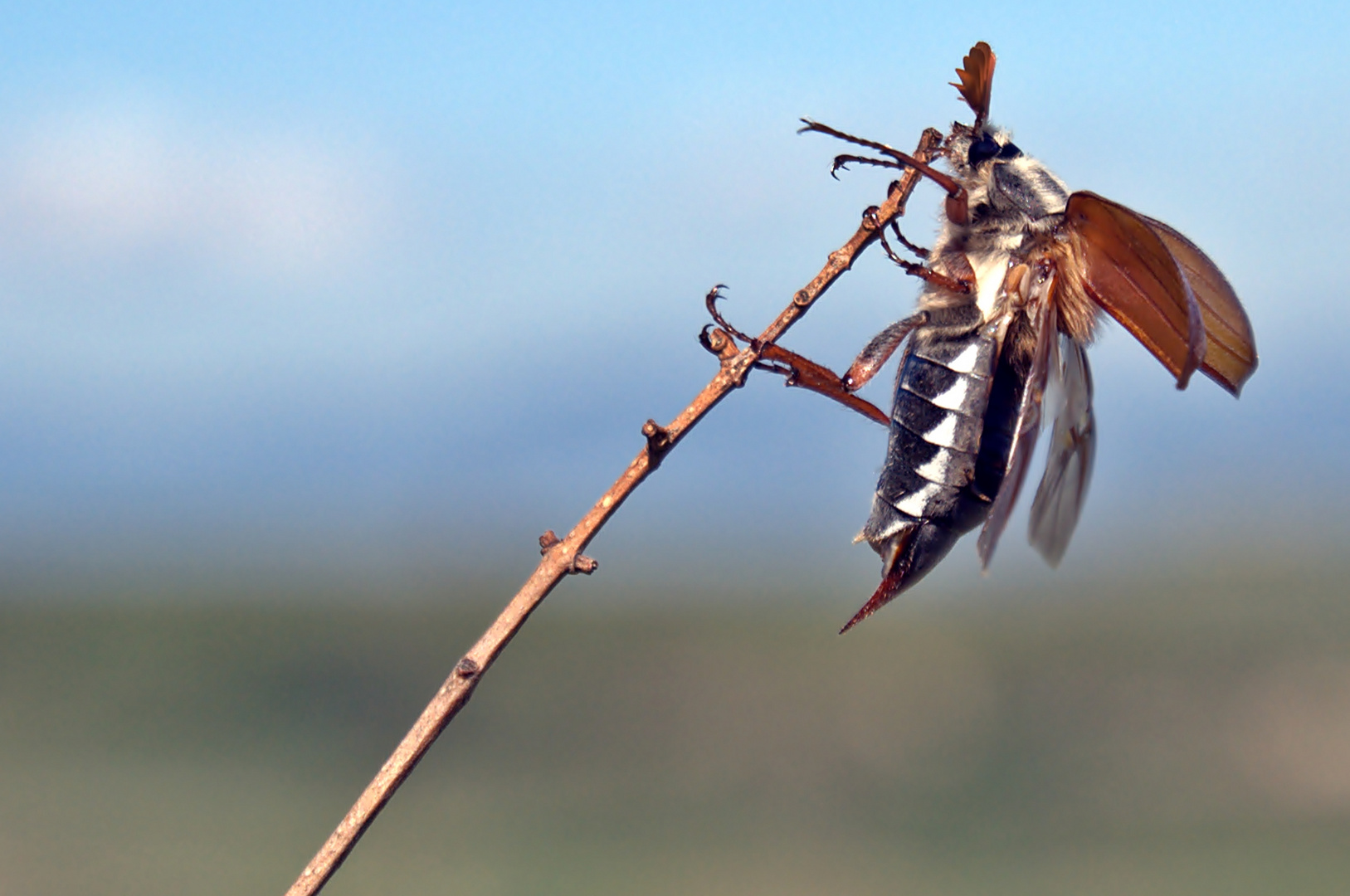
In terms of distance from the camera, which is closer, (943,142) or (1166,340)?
(1166,340)

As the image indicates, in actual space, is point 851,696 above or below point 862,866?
above

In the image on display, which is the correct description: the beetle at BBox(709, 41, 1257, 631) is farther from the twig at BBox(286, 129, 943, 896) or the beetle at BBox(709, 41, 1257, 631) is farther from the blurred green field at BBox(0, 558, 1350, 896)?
the blurred green field at BBox(0, 558, 1350, 896)

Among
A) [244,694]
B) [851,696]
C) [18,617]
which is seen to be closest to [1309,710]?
[851,696]

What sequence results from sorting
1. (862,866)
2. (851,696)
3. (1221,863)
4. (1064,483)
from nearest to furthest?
(1064,483) < (1221,863) < (851,696) < (862,866)

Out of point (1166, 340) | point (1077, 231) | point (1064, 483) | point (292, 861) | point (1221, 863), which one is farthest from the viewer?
point (1221, 863)

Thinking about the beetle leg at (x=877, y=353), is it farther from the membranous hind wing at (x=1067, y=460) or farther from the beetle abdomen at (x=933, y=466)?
the membranous hind wing at (x=1067, y=460)

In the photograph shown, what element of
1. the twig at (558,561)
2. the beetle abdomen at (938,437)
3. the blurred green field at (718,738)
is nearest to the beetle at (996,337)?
the beetle abdomen at (938,437)

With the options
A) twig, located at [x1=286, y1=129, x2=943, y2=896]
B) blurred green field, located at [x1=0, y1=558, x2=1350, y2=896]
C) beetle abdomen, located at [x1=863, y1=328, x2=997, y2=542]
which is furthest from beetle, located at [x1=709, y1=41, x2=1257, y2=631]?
blurred green field, located at [x1=0, y1=558, x2=1350, y2=896]

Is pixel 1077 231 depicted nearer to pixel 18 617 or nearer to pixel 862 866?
pixel 862 866
